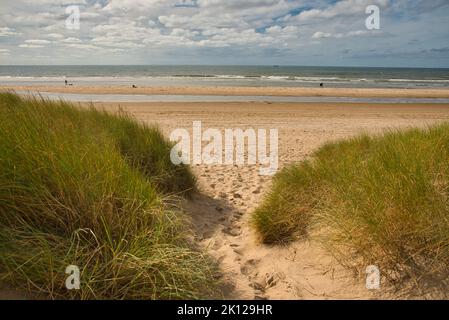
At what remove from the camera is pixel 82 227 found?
9.05 feet

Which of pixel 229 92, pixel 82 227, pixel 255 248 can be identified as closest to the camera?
pixel 82 227

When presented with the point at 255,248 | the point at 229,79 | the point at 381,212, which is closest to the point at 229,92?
the point at 229,79

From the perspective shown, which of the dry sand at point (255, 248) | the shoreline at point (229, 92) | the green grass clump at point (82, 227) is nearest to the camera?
the green grass clump at point (82, 227)

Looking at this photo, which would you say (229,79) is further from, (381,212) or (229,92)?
(381,212)

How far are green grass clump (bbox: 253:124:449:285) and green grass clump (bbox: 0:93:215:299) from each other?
1055 mm

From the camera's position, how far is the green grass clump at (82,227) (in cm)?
240

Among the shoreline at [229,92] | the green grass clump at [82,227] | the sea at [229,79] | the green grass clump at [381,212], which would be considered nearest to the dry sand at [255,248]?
the green grass clump at [381,212]

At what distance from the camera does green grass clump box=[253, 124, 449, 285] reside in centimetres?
274

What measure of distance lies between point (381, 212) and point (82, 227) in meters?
2.30

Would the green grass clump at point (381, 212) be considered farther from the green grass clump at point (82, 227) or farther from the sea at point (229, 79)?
the sea at point (229, 79)

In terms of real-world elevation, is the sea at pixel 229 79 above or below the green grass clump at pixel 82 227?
above

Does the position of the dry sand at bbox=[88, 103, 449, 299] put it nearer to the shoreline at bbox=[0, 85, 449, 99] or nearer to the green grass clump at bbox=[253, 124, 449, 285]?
the green grass clump at bbox=[253, 124, 449, 285]

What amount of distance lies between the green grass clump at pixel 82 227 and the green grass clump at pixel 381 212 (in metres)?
1.05

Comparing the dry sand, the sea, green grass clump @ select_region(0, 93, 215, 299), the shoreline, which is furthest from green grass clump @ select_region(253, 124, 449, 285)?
the sea
